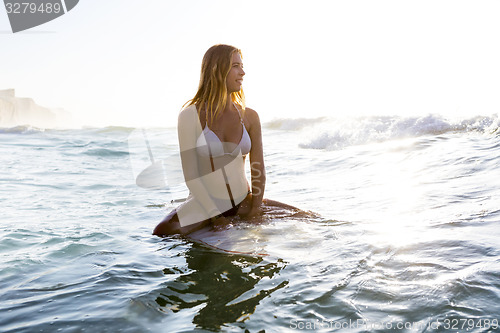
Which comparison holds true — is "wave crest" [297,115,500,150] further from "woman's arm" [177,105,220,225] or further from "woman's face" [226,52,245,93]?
"woman's arm" [177,105,220,225]

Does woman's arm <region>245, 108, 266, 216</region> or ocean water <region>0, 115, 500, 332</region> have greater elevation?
woman's arm <region>245, 108, 266, 216</region>

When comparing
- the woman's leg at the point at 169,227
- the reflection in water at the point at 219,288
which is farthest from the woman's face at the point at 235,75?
the reflection in water at the point at 219,288

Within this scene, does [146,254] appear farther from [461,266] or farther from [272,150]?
[272,150]

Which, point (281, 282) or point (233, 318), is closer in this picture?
point (233, 318)

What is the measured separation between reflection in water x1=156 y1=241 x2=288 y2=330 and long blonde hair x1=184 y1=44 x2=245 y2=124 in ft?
4.83

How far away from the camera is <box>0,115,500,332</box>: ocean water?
2670 millimetres

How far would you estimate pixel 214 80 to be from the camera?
14.6ft

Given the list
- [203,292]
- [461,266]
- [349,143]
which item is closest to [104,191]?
[203,292]

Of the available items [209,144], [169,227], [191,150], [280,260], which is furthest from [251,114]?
[280,260]

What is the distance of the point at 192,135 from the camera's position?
14.6 feet

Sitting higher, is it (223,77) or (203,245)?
(223,77)

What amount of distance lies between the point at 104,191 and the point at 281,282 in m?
5.58

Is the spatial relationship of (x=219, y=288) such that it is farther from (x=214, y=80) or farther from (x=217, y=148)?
(x=214, y=80)

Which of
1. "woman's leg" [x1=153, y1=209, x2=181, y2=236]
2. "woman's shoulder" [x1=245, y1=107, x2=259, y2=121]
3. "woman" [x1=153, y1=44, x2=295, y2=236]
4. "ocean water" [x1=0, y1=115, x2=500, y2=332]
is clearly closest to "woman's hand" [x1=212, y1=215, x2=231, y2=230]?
"woman" [x1=153, y1=44, x2=295, y2=236]
